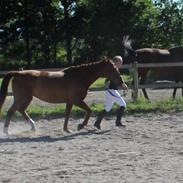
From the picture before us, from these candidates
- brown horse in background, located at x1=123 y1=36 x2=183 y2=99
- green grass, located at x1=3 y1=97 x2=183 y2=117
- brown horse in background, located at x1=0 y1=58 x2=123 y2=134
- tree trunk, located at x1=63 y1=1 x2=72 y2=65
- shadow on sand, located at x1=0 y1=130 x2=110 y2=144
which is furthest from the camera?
tree trunk, located at x1=63 y1=1 x2=72 y2=65

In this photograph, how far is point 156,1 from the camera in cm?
5184

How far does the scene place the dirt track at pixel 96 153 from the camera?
6.54m

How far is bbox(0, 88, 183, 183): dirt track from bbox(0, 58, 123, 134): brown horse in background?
54 cm

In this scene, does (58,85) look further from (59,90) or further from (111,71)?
(111,71)

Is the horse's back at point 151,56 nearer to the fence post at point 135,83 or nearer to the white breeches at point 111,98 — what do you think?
the fence post at point 135,83

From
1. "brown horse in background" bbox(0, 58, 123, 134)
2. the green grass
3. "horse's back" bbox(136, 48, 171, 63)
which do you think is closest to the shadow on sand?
"brown horse in background" bbox(0, 58, 123, 134)

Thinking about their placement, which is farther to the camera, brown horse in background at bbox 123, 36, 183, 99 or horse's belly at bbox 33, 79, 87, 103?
brown horse in background at bbox 123, 36, 183, 99

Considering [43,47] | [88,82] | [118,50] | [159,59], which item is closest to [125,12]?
[118,50]

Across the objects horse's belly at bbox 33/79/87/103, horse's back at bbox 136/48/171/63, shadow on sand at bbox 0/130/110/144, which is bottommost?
shadow on sand at bbox 0/130/110/144

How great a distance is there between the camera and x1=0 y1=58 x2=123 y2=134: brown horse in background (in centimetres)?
1072

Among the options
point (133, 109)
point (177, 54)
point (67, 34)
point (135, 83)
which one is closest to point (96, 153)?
point (133, 109)

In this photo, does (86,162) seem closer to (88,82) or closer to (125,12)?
(88,82)

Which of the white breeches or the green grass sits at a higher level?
the white breeches

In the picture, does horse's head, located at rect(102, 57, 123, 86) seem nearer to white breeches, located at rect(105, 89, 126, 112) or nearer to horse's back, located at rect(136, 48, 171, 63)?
white breeches, located at rect(105, 89, 126, 112)
